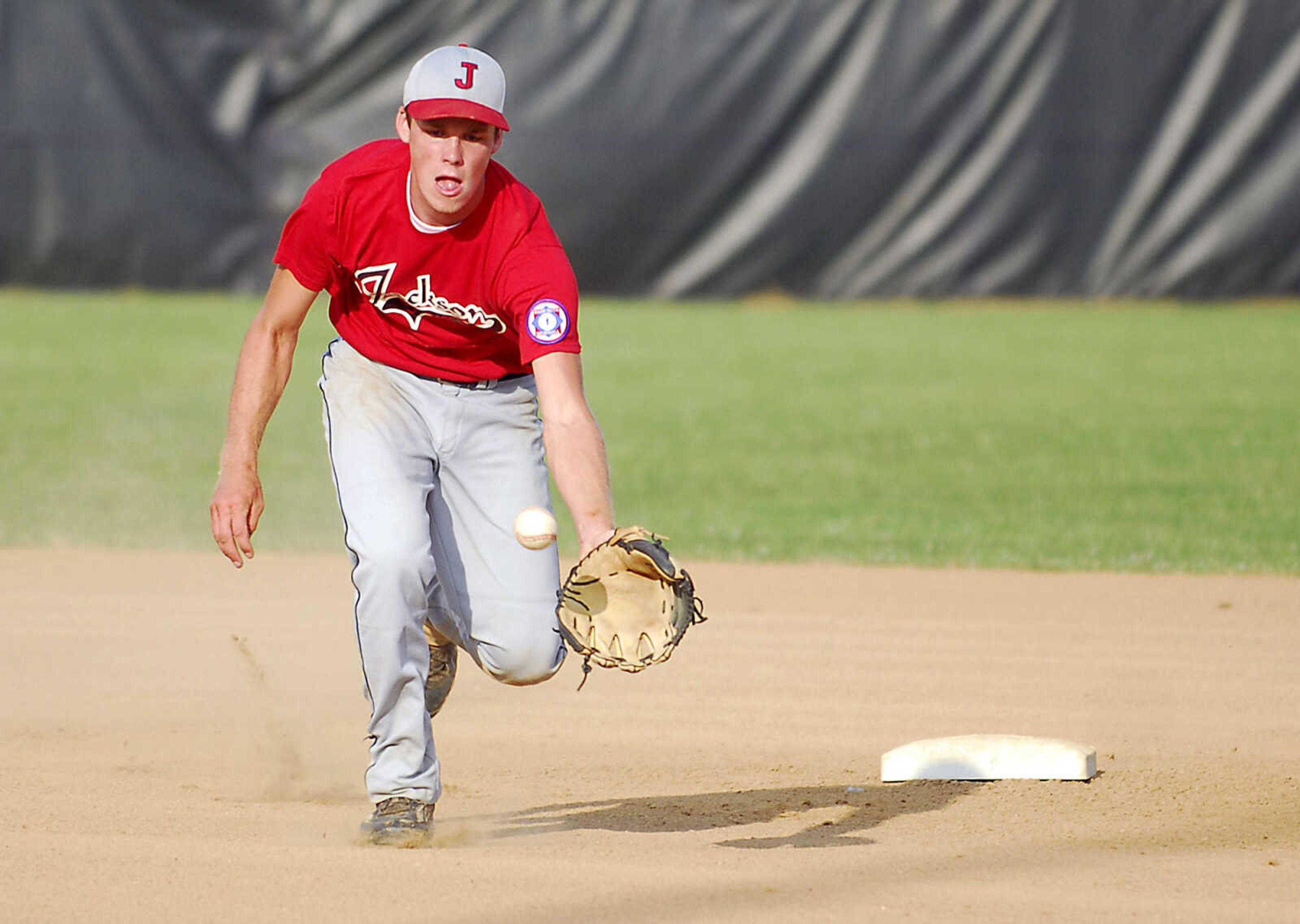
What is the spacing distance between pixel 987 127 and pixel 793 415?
17.9ft

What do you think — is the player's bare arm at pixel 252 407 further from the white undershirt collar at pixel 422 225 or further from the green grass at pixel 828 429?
the green grass at pixel 828 429

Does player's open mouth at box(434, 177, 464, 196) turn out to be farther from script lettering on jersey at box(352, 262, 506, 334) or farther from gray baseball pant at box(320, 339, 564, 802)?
gray baseball pant at box(320, 339, 564, 802)

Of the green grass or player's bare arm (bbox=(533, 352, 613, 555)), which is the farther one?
the green grass

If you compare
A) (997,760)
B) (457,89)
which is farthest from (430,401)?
(997,760)

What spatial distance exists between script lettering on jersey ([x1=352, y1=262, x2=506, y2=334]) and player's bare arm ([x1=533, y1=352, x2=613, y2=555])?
284 millimetres

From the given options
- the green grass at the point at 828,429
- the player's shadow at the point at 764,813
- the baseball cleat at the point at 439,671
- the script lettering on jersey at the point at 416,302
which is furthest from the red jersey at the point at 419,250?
the green grass at the point at 828,429

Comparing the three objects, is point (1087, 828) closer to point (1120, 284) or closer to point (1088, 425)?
point (1088, 425)

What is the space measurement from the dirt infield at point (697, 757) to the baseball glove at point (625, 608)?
409mm

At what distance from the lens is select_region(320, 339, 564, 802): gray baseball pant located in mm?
3795

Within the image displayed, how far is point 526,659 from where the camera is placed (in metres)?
4.04

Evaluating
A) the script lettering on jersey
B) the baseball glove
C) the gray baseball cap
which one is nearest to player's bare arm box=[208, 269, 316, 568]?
the script lettering on jersey

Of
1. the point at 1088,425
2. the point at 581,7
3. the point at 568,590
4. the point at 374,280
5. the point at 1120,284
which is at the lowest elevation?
the point at 568,590

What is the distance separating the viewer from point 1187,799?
4250 mm

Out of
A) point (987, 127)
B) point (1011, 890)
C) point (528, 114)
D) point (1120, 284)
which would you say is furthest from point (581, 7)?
point (1011, 890)
